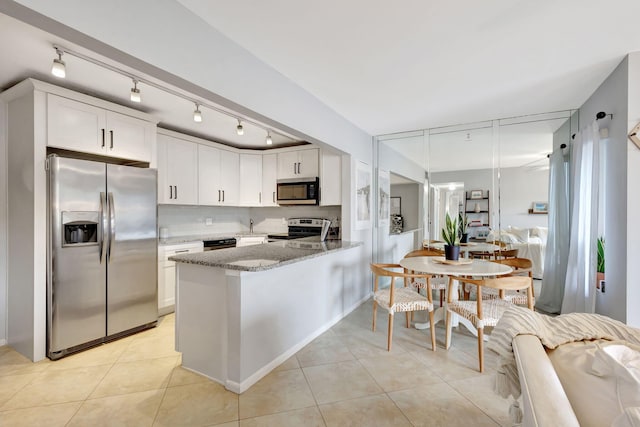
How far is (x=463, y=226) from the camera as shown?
3537 mm

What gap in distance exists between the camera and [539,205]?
10.9ft

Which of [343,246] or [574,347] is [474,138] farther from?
[574,347]

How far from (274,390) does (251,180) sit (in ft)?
10.9

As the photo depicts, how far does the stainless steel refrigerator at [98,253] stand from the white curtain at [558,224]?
453cm

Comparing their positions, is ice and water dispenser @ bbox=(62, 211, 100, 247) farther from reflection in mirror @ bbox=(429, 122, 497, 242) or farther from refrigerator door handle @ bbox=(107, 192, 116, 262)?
reflection in mirror @ bbox=(429, 122, 497, 242)

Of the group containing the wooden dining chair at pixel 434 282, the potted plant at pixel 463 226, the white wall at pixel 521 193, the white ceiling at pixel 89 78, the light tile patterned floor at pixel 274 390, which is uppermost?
the white ceiling at pixel 89 78

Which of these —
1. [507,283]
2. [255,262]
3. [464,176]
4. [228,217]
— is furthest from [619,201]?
[228,217]

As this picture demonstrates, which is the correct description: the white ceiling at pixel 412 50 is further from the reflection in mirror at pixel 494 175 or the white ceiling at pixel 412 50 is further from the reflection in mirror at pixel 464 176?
the reflection in mirror at pixel 464 176

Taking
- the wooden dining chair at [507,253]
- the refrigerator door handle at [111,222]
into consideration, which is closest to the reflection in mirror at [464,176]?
the wooden dining chair at [507,253]

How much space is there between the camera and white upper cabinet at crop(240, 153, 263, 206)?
4.62 meters

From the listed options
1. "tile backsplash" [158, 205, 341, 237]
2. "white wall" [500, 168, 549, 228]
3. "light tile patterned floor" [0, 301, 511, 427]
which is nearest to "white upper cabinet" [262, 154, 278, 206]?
"tile backsplash" [158, 205, 341, 237]

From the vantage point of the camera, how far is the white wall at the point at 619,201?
6.89 ft

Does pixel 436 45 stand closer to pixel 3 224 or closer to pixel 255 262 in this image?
pixel 255 262

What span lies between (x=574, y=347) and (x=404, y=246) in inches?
133
